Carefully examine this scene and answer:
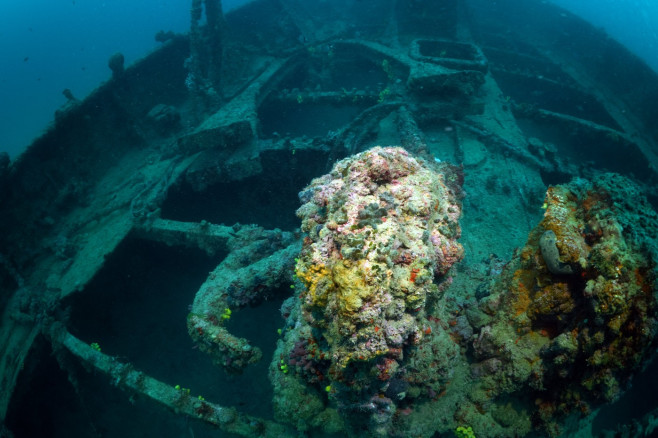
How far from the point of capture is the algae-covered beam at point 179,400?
4.01m

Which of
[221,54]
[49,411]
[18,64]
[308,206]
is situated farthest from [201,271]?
[18,64]

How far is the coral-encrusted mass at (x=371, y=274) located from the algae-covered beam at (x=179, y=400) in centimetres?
131

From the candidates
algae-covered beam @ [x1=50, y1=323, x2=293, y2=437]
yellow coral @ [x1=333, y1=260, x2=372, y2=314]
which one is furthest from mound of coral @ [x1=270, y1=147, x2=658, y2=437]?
algae-covered beam @ [x1=50, y1=323, x2=293, y2=437]

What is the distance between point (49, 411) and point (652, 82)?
21513mm

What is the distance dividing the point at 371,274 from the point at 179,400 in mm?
3838

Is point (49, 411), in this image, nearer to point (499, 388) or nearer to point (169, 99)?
point (499, 388)

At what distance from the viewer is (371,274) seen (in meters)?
2.11

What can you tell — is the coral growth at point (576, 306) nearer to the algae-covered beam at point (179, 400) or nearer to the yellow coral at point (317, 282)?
the yellow coral at point (317, 282)

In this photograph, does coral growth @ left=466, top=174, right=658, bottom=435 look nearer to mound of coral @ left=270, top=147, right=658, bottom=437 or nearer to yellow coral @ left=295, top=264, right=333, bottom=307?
mound of coral @ left=270, top=147, right=658, bottom=437

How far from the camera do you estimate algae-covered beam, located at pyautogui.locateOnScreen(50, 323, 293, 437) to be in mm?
4012

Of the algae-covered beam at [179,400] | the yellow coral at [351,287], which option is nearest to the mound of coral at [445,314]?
the yellow coral at [351,287]

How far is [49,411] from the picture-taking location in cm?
657

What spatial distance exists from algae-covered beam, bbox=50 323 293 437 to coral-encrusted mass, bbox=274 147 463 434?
4.29ft

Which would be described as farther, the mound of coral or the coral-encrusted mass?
the mound of coral
